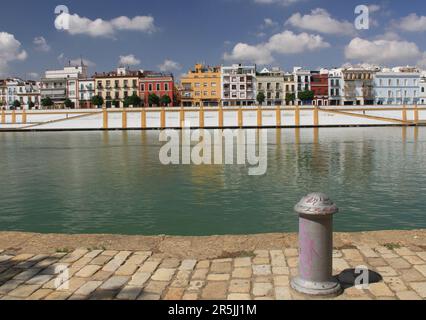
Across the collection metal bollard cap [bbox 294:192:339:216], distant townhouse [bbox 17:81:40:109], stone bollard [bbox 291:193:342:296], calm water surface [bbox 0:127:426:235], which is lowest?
calm water surface [bbox 0:127:426:235]

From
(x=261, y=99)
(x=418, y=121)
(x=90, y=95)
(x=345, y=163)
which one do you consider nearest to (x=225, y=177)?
(x=345, y=163)

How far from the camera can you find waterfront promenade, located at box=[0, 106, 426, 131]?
226 ft

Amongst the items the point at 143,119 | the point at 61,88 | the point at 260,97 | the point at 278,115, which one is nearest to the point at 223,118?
the point at 278,115

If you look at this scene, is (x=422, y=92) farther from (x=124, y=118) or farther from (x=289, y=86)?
(x=124, y=118)

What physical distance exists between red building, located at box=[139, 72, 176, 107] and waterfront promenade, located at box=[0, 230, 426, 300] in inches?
3317

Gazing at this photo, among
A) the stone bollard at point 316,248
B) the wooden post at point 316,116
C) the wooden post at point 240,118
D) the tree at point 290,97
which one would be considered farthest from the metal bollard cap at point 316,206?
the tree at point 290,97

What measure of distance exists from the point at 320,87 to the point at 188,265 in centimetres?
9581

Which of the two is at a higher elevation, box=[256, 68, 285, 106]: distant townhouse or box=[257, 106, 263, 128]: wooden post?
box=[256, 68, 285, 106]: distant townhouse

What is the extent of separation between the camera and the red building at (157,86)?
9106cm

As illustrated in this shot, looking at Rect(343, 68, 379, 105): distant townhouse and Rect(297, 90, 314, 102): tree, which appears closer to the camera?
Rect(297, 90, 314, 102): tree

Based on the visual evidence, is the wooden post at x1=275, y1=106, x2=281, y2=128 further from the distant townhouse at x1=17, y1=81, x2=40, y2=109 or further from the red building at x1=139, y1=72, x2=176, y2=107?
the distant townhouse at x1=17, y1=81, x2=40, y2=109

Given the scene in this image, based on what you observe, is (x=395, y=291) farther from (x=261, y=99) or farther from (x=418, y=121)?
(x=261, y=99)

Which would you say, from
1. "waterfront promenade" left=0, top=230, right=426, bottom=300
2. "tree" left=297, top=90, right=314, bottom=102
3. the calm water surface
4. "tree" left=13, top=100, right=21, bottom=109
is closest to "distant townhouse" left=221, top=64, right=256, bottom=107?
"tree" left=297, top=90, right=314, bottom=102

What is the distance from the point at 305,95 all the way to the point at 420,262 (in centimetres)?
8761
